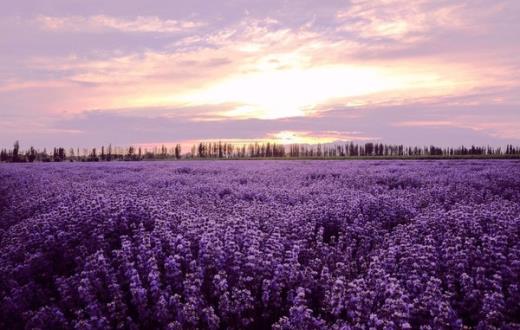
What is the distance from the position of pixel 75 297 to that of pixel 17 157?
82.9 meters

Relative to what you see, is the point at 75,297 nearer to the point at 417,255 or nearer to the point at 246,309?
the point at 246,309

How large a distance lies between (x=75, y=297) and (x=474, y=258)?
3857 mm

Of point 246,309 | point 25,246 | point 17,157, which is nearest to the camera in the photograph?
point 246,309

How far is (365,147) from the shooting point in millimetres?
108688

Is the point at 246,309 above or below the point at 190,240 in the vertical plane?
below

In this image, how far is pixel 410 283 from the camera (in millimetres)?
3311

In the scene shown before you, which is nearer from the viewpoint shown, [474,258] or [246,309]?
[246,309]

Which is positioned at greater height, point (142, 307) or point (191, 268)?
point (191, 268)

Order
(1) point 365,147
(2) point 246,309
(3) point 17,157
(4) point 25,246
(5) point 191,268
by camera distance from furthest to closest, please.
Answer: (1) point 365,147 < (3) point 17,157 < (4) point 25,246 < (5) point 191,268 < (2) point 246,309

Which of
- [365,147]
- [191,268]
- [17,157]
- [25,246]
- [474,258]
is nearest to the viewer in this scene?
[191,268]

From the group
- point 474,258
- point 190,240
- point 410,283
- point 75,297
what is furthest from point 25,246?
point 474,258

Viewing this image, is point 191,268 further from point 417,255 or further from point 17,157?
point 17,157

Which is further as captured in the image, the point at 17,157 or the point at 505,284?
the point at 17,157

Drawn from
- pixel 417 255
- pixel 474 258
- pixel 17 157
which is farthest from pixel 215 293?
pixel 17 157
